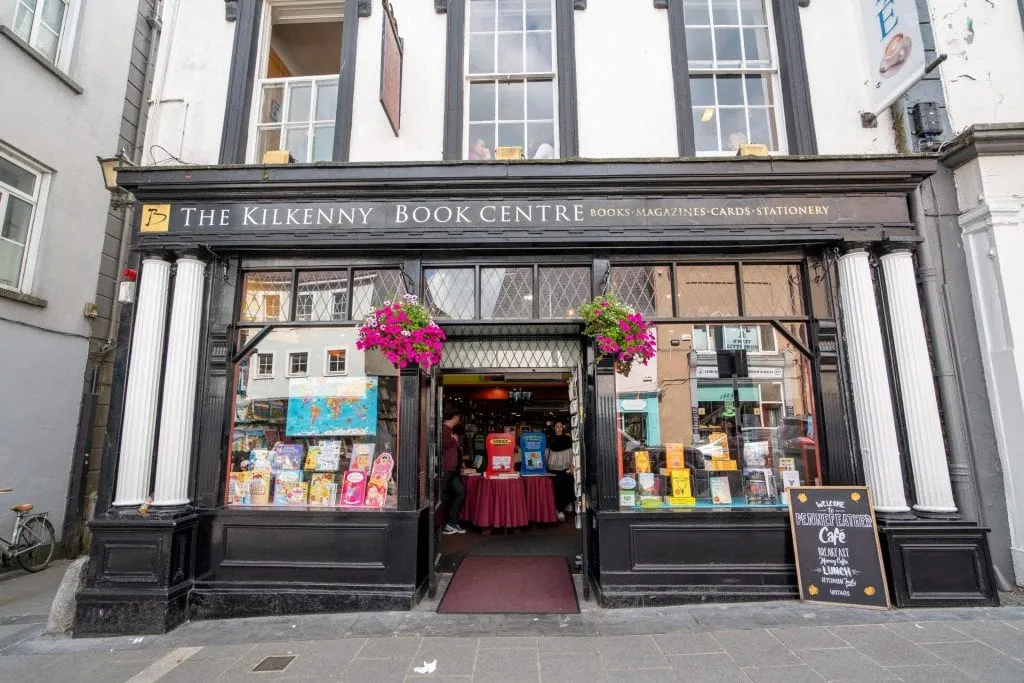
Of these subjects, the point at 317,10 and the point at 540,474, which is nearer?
the point at 317,10

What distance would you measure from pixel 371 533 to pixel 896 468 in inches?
213

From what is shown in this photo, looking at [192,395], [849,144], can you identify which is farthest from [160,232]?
[849,144]

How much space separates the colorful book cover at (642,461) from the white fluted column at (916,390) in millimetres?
2606

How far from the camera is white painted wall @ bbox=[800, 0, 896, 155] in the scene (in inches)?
238

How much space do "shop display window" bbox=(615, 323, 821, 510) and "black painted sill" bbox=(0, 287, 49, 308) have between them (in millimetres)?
8318

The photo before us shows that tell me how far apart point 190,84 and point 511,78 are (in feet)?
13.4

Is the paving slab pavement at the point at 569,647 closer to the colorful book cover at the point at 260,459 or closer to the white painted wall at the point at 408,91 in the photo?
the colorful book cover at the point at 260,459

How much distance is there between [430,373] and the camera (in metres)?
6.10

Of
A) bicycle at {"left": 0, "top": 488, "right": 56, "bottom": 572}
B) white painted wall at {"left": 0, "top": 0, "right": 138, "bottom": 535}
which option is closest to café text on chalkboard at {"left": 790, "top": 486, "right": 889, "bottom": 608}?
bicycle at {"left": 0, "top": 488, "right": 56, "bottom": 572}

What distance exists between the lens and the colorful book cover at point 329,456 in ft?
19.1

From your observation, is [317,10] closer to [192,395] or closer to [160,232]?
[160,232]

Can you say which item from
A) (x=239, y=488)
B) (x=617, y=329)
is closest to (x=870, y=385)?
(x=617, y=329)

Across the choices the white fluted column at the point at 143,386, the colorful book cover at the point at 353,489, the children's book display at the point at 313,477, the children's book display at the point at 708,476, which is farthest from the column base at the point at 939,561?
the white fluted column at the point at 143,386

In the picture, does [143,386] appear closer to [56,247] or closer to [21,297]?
[21,297]
